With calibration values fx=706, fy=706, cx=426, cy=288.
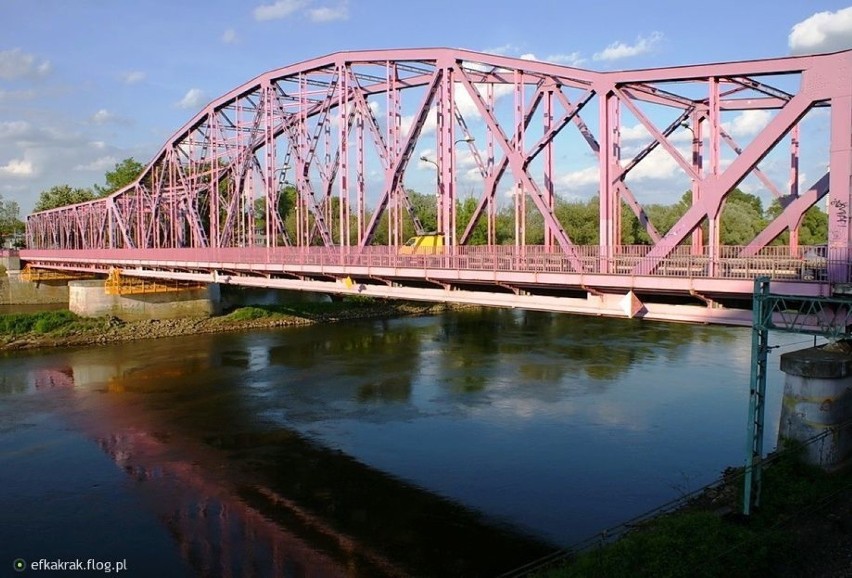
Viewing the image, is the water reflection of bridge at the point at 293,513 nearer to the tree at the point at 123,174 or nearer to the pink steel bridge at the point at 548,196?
the pink steel bridge at the point at 548,196

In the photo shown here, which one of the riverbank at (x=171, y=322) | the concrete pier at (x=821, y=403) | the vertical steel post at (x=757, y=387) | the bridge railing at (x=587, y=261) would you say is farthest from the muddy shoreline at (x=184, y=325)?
the vertical steel post at (x=757, y=387)

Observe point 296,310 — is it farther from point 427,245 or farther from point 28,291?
point 28,291

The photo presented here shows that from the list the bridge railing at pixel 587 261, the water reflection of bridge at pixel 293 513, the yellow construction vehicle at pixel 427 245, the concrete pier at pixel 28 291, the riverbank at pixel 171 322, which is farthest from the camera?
the concrete pier at pixel 28 291

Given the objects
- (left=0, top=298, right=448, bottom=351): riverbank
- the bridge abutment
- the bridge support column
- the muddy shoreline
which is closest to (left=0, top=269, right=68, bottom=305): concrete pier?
the bridge abutment

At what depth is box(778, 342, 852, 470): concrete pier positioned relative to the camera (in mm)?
14047

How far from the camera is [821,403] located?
14227 mm

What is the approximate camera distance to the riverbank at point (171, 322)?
1527 inches

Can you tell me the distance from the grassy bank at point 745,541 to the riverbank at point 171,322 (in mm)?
34334

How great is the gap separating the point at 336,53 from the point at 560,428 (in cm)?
1719

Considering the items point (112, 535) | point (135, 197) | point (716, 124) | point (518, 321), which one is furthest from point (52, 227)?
point (716, 124)

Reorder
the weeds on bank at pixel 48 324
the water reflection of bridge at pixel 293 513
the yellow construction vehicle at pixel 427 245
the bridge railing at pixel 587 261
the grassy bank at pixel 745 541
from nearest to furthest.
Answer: the grassy bank at pixel 745 541
the bridge railing at pixel 587 261
the water reflection of bridge at pixel 293 513
the yellow construction vehicle at pixel 427 245
the weeds on bank at pixel 48 324

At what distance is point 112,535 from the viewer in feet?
46.0

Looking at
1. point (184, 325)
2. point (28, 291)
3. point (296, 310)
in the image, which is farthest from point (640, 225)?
point (28, 291)

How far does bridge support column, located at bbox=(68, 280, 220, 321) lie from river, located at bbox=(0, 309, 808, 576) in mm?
10066
